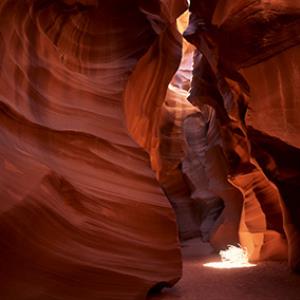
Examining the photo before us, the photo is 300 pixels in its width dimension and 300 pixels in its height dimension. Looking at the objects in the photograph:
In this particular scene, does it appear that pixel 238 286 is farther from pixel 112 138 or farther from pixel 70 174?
pixel 70 174

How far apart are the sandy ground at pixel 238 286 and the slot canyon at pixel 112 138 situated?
0.03 metres

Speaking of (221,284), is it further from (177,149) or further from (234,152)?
(177,149)

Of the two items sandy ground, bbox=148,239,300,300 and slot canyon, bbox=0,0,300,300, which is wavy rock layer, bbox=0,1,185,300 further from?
sandy ground, bbox=148,239,300,300

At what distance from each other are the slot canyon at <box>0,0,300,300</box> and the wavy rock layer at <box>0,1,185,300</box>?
2 centimetres

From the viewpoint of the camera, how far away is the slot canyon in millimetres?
4445

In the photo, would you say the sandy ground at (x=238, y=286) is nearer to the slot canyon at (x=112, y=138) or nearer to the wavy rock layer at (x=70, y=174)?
the slot canyon at (x=112, y=138)

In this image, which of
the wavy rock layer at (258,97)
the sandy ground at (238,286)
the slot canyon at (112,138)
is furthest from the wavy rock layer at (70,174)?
the wavy rock layer at (258,97)

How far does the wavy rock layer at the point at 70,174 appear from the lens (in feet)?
14.1

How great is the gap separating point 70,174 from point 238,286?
3.23 meters

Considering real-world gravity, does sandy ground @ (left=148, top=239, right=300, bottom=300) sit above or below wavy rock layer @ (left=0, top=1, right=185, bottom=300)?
below

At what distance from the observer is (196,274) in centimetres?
798

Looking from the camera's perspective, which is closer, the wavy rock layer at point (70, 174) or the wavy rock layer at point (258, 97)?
the wavy rock layer at point (70, 174)

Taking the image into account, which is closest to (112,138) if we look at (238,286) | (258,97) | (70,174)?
(70,174)

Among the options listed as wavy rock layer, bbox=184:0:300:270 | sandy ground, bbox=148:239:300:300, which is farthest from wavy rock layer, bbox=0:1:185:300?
wavy rock layer, bbox=184:0:300:270
